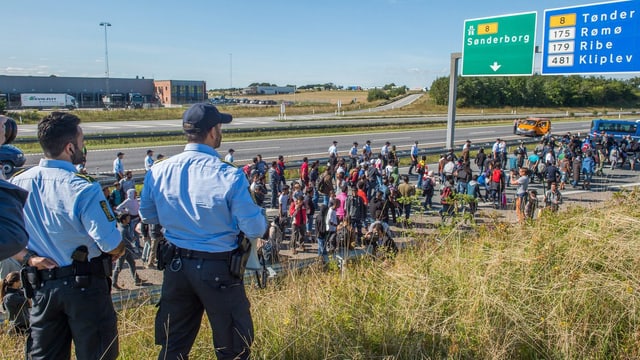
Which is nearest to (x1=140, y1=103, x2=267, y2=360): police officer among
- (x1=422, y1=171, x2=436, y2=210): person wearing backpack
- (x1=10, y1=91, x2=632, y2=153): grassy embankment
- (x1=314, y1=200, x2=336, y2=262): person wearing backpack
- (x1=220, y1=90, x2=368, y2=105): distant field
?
(x1=314, y1=200, x2=336, y2=262): person wearing backpack

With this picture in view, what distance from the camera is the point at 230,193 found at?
3.09 m

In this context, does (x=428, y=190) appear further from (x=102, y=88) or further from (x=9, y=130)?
(x=102, y=88)

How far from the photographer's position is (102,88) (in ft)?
248

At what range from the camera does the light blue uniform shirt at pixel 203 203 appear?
3.10 metres

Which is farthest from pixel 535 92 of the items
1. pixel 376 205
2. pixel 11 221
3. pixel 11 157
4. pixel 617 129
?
pixel 11 221

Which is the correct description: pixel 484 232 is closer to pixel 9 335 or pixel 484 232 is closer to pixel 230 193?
pixel 230 193

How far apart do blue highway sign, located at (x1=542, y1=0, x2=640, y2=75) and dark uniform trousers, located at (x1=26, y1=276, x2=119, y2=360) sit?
18302 millimetres

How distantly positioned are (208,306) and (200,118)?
1195 mm

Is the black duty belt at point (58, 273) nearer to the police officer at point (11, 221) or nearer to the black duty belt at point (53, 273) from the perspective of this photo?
the black duty belt at point (53, 273)

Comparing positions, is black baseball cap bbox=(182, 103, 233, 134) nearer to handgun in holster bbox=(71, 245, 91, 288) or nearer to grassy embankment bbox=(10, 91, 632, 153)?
handgun in holster bbox=(71, 245, 91, 288)

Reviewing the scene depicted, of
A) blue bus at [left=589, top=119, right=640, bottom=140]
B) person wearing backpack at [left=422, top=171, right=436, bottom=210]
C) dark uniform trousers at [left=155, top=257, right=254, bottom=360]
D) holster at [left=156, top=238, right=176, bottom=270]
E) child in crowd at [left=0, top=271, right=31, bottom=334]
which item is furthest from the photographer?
blue bus at [left=589, top=119, right=640, bottom=140]

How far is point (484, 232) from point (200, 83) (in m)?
77.3

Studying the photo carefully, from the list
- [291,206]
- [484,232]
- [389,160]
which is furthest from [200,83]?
[484,232]

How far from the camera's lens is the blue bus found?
96.1ft
